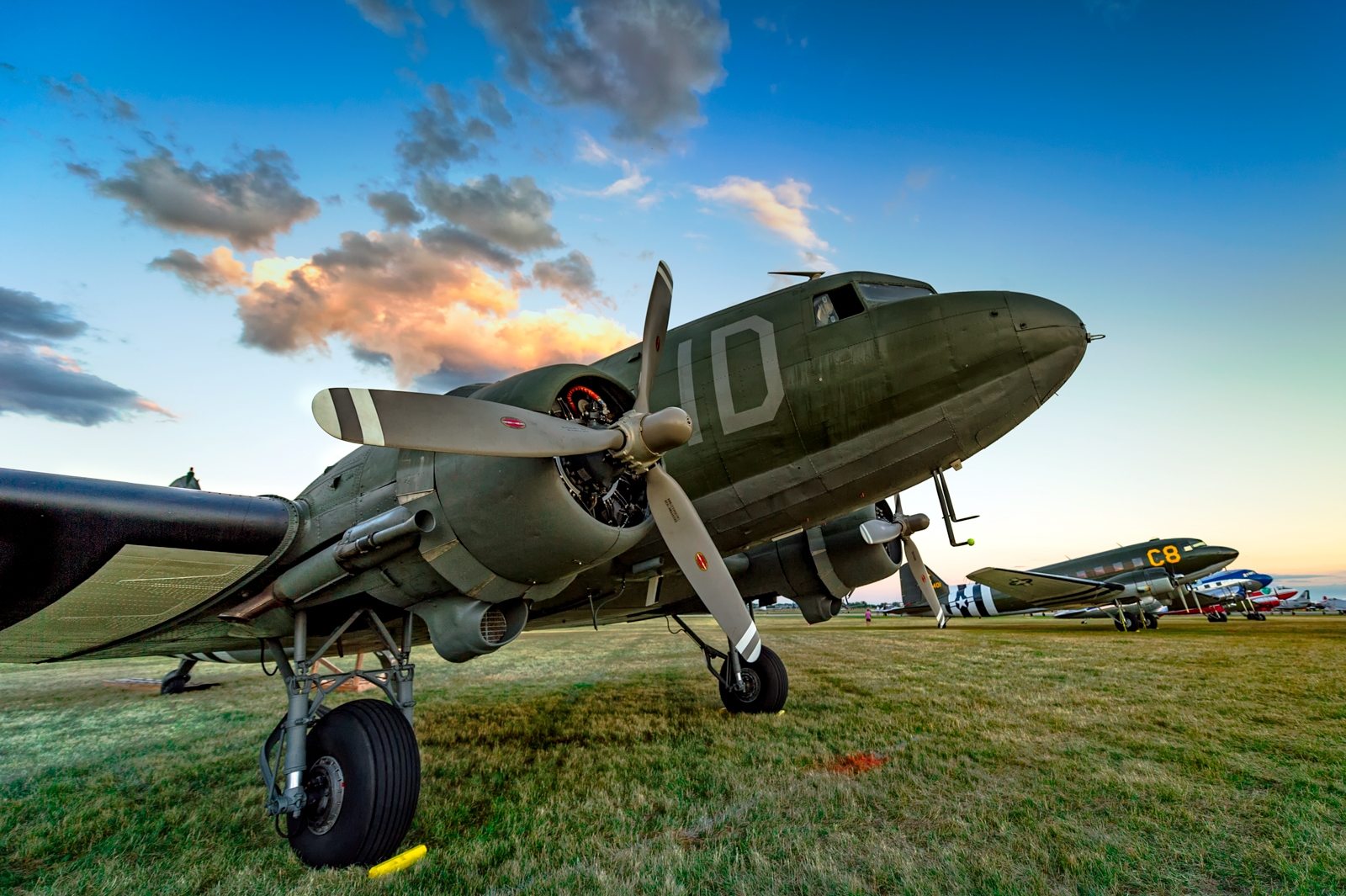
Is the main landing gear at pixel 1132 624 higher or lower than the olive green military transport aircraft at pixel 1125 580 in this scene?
lower

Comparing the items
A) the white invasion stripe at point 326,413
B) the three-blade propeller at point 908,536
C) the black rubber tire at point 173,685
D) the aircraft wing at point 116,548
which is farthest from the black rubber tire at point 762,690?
the black rubber tire at point 173,685

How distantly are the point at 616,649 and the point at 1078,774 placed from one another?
2167cm

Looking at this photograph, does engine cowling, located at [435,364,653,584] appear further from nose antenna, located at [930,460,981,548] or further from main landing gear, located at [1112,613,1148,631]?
main landing gear, located at [1112,613,1148,631]

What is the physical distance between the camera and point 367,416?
3.75 metres

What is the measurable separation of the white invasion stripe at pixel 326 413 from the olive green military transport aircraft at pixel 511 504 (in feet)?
0.45

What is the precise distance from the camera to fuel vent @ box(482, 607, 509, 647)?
5367 millimetres

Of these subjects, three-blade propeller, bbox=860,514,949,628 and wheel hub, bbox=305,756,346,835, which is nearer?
wheel hub, bbox=305,756,346,835

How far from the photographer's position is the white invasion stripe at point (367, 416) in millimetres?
3688

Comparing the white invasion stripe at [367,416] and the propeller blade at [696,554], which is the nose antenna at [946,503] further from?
the white invasion stripe at [367,416]

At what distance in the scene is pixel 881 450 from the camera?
600 cm

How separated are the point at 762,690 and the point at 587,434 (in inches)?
259

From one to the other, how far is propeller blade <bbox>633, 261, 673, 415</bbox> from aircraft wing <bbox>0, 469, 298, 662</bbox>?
12.4ft

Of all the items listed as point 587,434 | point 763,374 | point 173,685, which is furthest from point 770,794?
point 173,685

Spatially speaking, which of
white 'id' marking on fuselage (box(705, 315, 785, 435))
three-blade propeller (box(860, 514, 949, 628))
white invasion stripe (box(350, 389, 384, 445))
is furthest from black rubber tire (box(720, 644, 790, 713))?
white invasion stripe (box(350, 389, 384, 445))
